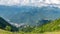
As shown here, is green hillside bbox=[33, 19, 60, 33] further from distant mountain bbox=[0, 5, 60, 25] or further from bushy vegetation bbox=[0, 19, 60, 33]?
distant mountain bbox=[0, 5, 60, 25]

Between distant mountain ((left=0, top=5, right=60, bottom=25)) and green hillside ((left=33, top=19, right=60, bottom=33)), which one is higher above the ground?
distant mountain ((left=0, top=5, right=60, bottom=25))

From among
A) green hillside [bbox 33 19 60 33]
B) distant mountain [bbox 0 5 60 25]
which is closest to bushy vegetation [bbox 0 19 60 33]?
green hillside [bbox 33 19 60 33]

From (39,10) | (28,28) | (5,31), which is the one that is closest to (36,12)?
(39,10)

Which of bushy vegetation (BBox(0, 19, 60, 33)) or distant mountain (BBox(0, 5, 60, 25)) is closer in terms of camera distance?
bushy vegetation (BBox(0, 19, 60, 33))

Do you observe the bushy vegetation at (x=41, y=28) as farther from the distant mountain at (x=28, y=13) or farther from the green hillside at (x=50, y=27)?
the distant mountain at (x=28, y=13)

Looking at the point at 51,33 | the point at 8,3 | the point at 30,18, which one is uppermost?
the point at 8,3

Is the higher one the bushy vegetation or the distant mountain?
the distant mountain

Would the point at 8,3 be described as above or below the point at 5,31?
above

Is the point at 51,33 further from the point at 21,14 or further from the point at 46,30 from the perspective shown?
the point at 21,14
